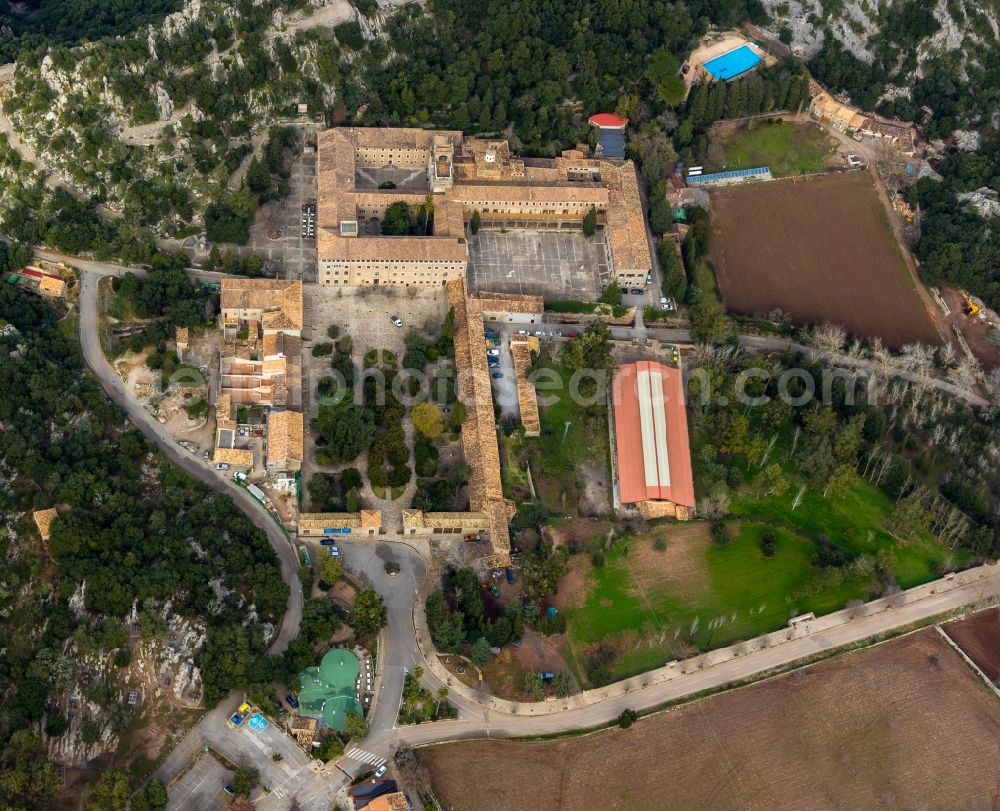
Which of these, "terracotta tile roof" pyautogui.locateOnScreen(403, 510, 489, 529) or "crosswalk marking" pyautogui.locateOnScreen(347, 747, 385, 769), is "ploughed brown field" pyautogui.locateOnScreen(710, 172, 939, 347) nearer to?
"terracotta tile roof" pyautogui.locateOnScreen(403, 510, 489, 529)

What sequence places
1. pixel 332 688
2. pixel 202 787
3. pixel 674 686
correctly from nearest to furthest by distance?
1. pixel 202 787
2. pixel 332 688
3. pixel 674 686

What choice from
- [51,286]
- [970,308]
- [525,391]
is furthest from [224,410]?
[970,308]

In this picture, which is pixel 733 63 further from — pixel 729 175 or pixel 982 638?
pixel 982 638

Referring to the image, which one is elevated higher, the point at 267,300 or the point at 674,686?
the point at 267,300

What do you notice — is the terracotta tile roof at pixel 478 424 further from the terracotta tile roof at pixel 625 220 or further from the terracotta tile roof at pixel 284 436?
the terracotta tile roof at pixel 625 220

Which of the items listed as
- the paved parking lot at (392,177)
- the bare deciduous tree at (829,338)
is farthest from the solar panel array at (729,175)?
the paved parking lot at (392,177)

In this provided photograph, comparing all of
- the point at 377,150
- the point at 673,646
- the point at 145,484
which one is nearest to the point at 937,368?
the point at 673,646

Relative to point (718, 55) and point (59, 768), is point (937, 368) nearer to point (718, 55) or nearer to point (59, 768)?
point (718, 55)
